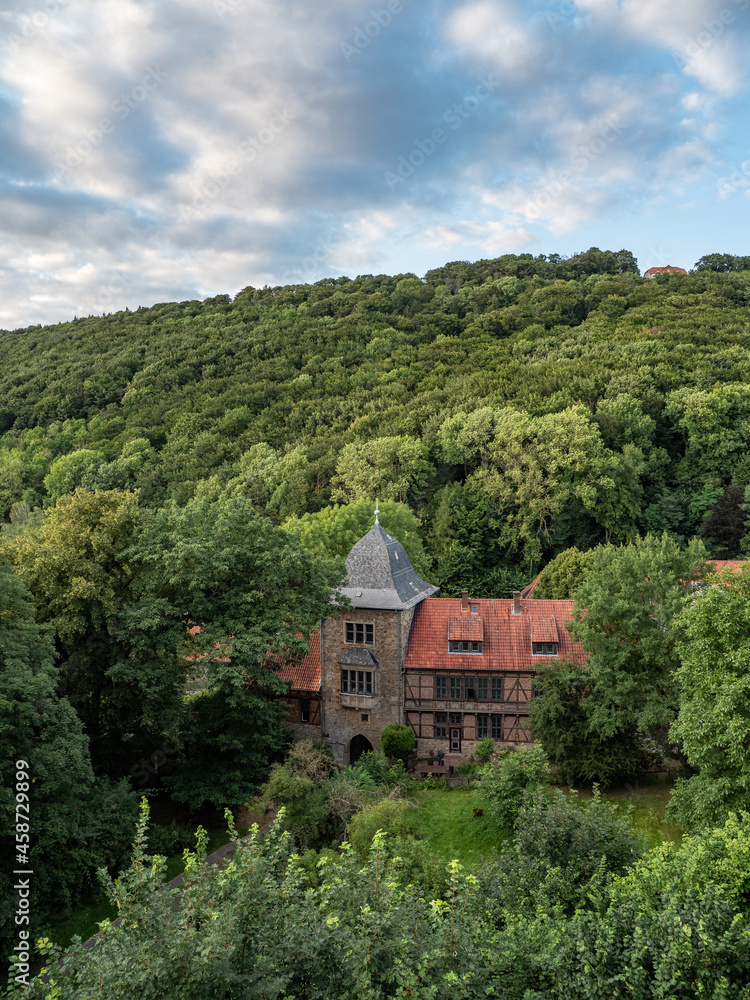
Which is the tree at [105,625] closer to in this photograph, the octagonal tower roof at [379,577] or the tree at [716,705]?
the octagonal tower roof at [379,577]

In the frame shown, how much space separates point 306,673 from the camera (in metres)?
31.4

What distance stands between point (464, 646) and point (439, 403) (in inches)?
1236

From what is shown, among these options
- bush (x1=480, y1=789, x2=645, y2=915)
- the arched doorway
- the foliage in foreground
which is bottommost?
the arched doorway

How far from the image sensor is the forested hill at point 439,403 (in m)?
47.9

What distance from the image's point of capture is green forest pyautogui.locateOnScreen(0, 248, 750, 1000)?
8.55 meters

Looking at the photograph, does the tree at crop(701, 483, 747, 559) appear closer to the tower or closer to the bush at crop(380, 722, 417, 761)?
the tower

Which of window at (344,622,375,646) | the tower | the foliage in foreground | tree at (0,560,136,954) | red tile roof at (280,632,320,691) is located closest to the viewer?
the foliage in foreground

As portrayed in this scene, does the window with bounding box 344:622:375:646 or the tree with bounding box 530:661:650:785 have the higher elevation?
the window with bounding box 344:622:375:646

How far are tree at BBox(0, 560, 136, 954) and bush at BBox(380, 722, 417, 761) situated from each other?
10871mm

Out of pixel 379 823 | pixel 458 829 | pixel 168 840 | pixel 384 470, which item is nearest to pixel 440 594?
pixel 384 470

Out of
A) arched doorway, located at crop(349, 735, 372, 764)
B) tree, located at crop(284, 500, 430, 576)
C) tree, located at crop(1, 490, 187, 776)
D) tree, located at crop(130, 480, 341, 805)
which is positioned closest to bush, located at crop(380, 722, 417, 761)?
arched doorway, located at crop(349, 735, 372, 764)

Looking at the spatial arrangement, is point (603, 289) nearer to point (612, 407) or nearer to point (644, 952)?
point (612, 407)

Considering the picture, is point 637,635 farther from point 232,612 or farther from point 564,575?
point 232,612

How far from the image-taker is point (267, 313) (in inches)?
3684
